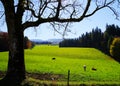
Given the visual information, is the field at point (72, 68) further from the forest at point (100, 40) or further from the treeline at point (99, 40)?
the treeline at point (99, 40)

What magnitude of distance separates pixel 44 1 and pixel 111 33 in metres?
118

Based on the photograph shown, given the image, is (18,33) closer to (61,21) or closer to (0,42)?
(61,21)

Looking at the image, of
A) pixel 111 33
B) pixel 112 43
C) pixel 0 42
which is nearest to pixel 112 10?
pixel 112 43

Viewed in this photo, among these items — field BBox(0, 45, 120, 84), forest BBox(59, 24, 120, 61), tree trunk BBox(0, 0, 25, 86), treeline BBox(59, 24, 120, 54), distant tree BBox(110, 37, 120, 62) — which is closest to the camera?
tree trunk BBox(0, 0, 25, 86)

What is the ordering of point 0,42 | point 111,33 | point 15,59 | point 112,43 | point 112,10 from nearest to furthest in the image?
point 15,59 → point 112,10 → point 112,43 → point 0,42 → point 111,33

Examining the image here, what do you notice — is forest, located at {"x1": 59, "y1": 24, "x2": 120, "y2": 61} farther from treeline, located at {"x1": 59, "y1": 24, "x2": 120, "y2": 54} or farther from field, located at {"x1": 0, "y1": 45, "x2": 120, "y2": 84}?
field, located at {"x1": 0, "y1": 45, "x2": 120, "y2": 84}

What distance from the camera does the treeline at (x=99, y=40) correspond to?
416ft

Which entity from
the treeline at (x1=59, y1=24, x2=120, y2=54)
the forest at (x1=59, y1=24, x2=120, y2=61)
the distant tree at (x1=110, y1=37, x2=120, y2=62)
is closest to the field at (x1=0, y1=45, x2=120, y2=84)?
the distant tree at (x1=110, y1=37, x2=120, y2=62)

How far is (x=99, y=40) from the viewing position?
147m

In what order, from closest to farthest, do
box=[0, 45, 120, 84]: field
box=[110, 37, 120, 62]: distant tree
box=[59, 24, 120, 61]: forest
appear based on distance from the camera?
1. box=[0, 45, 120, 84]: field
2. box=[110, 37, 120, 62]: distant tree
3. box=[59, 24, 120, 61]: forest

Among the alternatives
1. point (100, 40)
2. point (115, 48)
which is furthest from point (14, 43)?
point (100, 40)

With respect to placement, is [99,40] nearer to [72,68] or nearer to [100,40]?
[100,40]

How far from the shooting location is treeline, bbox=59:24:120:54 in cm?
12684

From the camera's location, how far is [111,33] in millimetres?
136250
